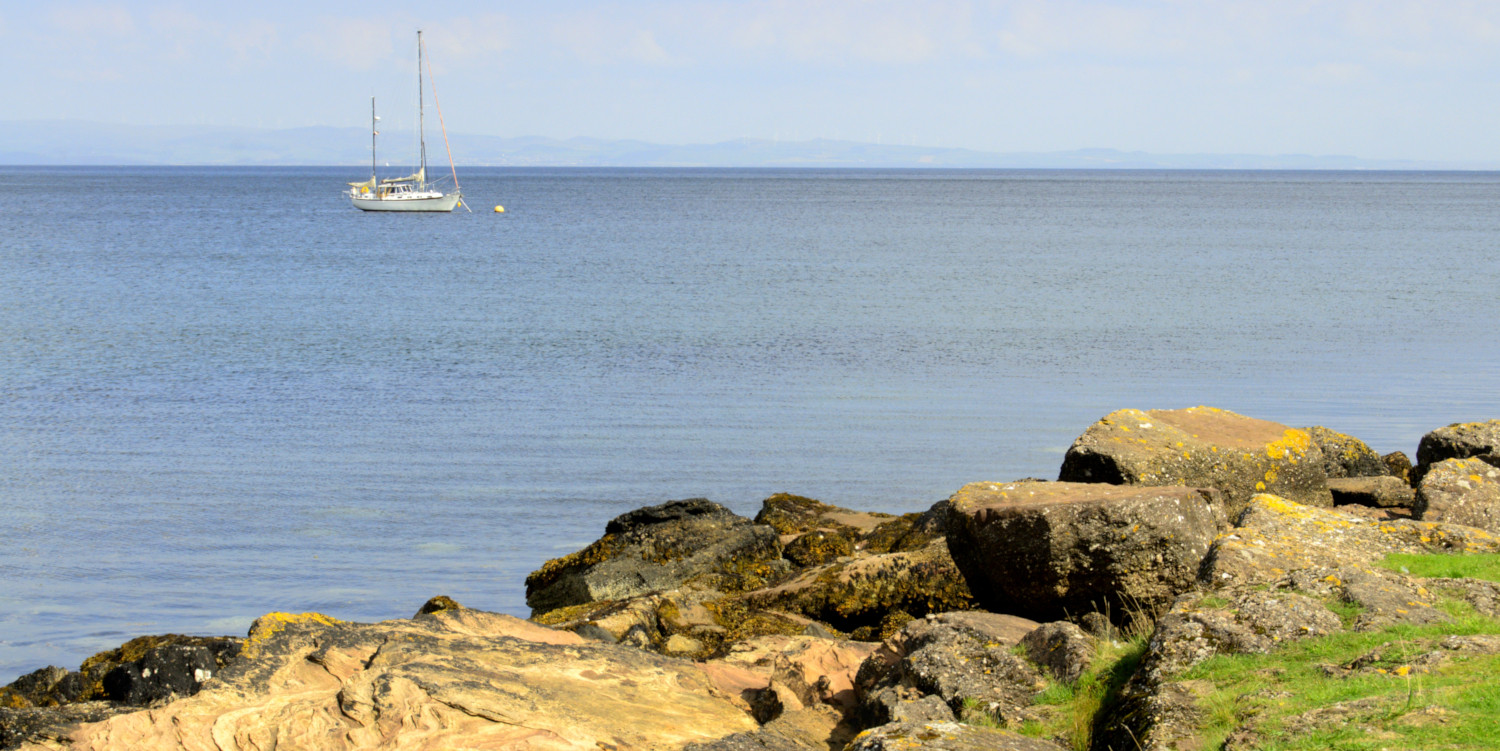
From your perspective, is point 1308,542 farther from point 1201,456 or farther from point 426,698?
point 426,698

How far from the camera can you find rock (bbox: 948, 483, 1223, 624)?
7504 millimetres

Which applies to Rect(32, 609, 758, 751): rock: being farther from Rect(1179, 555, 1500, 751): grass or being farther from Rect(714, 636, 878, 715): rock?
Rect(1179, 555, 1500, 751): grass

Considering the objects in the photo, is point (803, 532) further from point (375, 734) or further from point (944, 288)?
point (944, 288)

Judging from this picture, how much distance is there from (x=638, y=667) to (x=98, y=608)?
7.94 meters

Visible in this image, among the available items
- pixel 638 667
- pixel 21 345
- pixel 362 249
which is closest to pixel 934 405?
pixel 638 667

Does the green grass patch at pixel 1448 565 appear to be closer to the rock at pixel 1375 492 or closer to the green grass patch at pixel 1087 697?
the green grass patch at pixel 1087 697

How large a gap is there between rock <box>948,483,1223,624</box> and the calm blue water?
6.34 m

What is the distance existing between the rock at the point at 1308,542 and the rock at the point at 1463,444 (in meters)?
3.99

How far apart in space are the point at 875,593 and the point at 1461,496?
4.57m

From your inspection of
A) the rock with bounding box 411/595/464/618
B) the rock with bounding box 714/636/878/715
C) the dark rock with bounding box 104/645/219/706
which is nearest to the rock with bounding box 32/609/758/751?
the dark rock with bounding box 104/645/219/706

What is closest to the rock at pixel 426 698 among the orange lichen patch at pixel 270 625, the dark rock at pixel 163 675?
the orange lichen patch at pixel 270 625

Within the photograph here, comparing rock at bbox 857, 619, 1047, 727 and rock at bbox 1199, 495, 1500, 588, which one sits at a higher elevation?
rock at bbox 1199, 495, 1500, 588

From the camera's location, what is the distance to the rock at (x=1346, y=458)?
1174 cm

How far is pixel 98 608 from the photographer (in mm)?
11969
